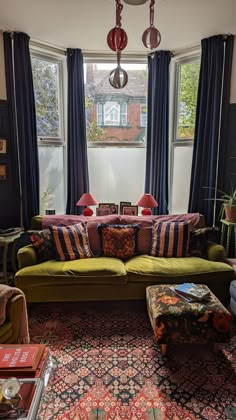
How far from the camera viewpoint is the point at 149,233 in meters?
3.17

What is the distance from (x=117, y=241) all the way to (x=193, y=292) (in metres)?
1.04

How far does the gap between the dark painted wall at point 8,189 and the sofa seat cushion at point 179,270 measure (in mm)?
1618

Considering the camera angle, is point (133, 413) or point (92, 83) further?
point (92, 83)

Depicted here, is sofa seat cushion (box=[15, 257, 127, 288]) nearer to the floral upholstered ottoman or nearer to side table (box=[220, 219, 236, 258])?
the floral upholstered ottoman

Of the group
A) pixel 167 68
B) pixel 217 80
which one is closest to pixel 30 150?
pixel 167 68

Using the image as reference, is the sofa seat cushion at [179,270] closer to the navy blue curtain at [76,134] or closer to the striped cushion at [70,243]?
the striped cushion at [70,243]

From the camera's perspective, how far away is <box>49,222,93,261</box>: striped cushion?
2877mm

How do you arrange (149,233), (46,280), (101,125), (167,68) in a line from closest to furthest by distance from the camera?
(46,280) → (149,233) → (167,68) → (101,125)

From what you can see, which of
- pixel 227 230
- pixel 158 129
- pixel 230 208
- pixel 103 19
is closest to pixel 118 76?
pixel 103 19

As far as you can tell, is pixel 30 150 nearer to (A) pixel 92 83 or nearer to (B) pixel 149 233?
(A) pixel 92 83

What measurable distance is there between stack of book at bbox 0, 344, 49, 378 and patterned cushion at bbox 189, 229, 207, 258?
1.92 meters

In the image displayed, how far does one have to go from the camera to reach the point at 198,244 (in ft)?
9.96

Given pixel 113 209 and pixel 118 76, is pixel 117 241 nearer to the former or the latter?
pixel 113 209

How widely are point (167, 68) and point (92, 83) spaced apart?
1023mm
